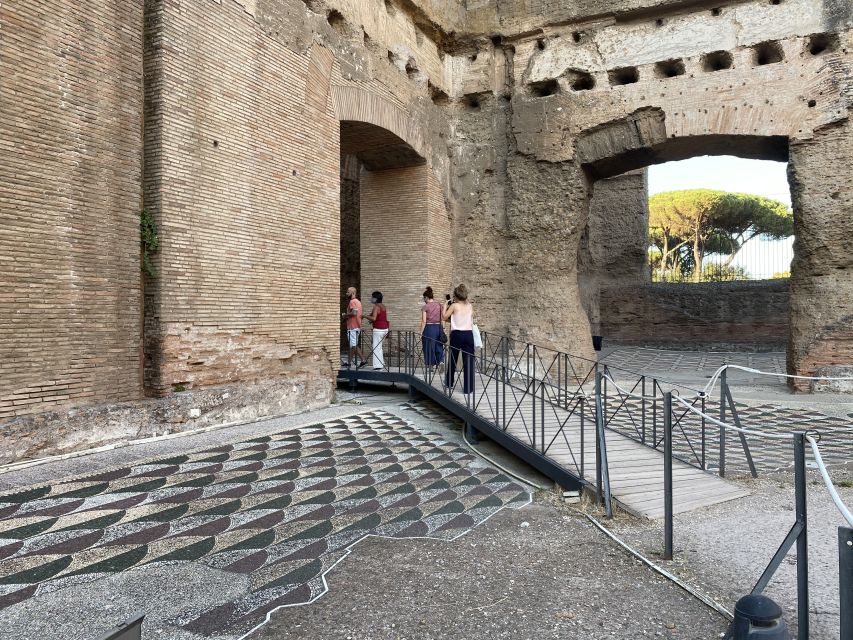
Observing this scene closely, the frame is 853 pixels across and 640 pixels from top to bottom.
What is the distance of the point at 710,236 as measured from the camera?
31.1m

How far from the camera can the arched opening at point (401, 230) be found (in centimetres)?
1002

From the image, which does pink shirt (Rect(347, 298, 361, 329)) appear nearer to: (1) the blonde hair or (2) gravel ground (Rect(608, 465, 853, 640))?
(1) the blonde hair

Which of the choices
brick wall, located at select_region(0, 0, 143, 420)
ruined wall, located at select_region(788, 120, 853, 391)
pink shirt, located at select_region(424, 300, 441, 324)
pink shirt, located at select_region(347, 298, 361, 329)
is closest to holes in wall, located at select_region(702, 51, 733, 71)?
ruined wall, located at select_region(788, 120, 853, 391)

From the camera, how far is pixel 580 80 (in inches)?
404

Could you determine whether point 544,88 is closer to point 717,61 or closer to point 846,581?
point 717,61

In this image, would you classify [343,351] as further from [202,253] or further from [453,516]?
[453,516]

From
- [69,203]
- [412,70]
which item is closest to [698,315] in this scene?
[412,70]

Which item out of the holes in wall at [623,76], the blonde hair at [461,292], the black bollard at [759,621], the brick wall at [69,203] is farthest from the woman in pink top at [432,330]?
the black bollard at [759,621]

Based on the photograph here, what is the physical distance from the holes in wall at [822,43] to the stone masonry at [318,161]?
0.03 metres

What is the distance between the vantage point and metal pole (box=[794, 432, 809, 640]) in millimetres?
2112

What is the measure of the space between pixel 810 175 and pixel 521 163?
13.5 ft

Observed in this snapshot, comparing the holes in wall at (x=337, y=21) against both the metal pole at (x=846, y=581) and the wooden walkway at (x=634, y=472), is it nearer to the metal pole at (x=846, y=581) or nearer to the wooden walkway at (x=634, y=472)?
the wooden walkway at (x=634, y=472)

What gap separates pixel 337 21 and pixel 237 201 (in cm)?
313

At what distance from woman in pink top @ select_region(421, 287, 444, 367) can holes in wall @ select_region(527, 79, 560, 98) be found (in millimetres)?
4219
